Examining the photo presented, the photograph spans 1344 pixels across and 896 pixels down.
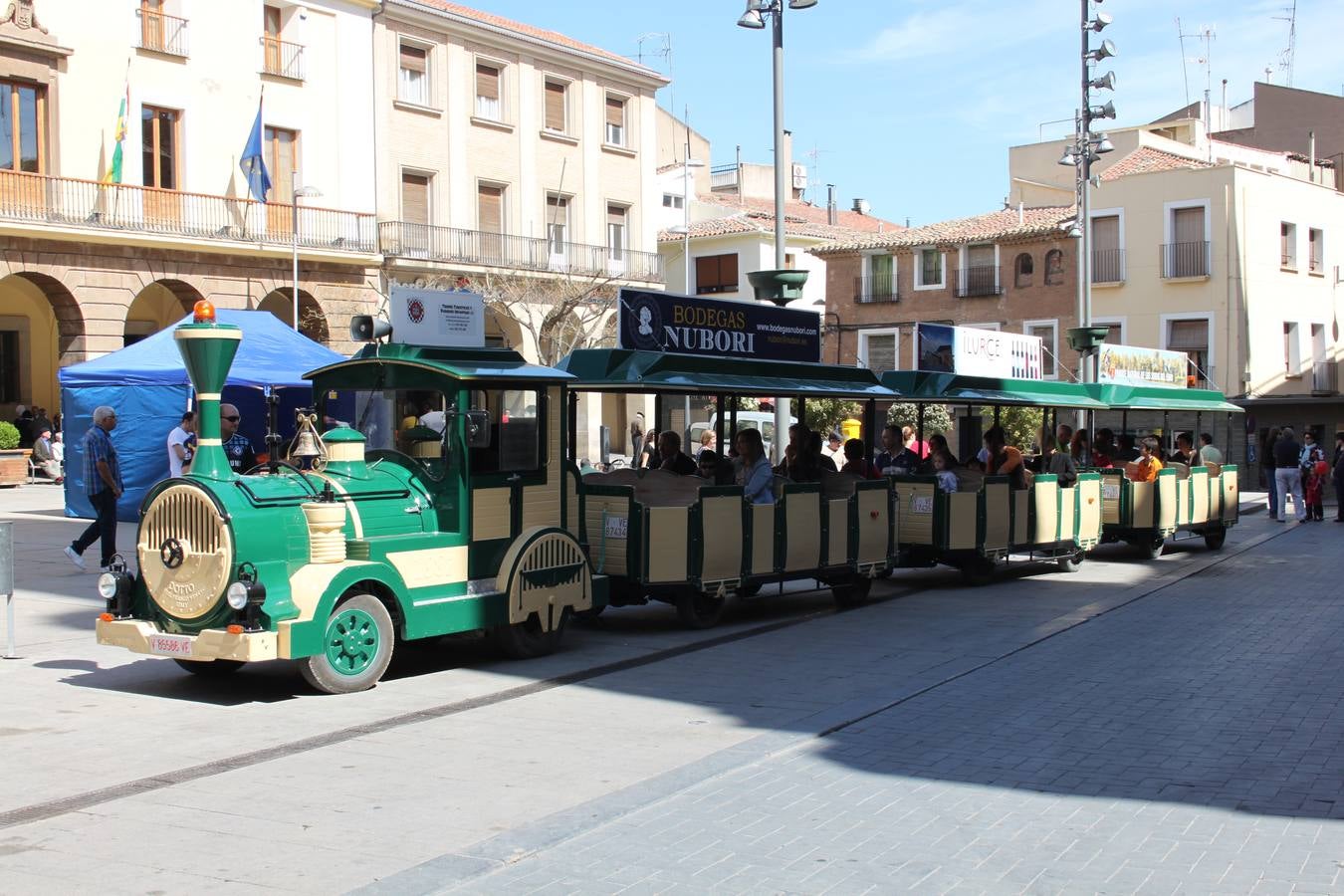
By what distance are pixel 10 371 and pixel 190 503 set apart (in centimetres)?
2764

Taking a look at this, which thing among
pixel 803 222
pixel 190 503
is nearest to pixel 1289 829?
pixel 190 503

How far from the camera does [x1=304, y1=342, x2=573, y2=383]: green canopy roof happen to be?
9930 millimetres

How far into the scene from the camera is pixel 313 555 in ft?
29.3

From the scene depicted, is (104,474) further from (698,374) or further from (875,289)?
(875,289)

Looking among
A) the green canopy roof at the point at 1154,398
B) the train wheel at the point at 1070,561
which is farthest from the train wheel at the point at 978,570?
the green canopy roof at the point at 1154,398

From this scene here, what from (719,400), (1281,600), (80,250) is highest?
(80,250)

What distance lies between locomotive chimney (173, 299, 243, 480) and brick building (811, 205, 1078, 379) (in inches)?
1354

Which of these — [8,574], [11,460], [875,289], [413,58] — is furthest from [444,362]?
[875,289]

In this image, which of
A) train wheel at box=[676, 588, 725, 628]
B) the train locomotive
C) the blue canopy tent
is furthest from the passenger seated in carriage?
the blue canopy tent

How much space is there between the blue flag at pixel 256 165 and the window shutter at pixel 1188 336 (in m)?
26.9

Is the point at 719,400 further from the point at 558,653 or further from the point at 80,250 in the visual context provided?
the point at 80,250

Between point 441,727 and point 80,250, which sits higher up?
point 80,250

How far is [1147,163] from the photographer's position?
43.8m

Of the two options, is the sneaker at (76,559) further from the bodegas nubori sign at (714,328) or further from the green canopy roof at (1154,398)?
the green canopy roof at (1154,398)
